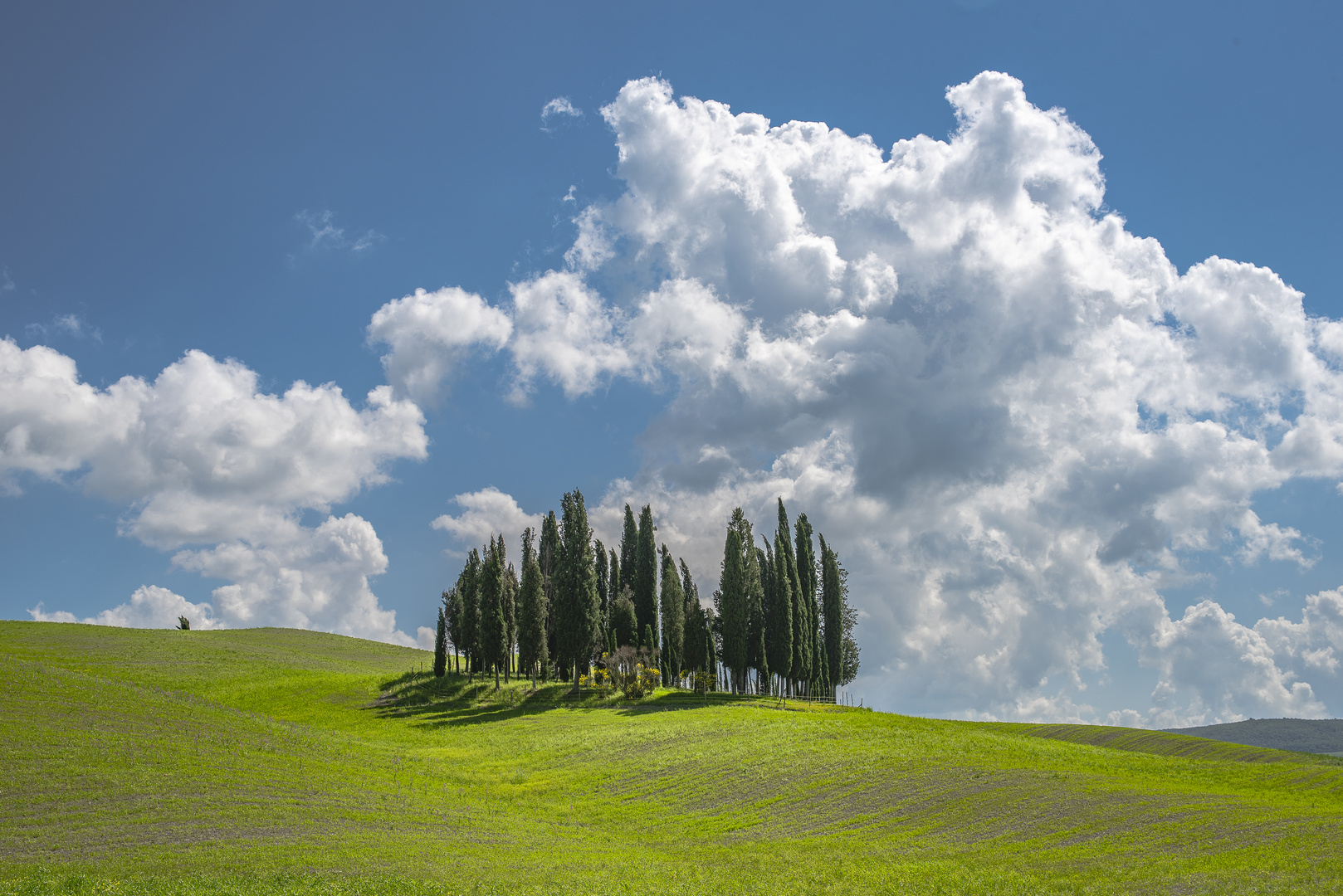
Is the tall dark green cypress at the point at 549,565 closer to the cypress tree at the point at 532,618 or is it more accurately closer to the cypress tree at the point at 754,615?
the cypress tree at the point at 532,618

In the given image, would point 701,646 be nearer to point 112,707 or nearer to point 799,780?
point 799,780

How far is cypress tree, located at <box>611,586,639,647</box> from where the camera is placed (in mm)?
80750

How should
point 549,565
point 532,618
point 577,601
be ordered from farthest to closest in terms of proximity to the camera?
1. point 549,565
2. point 532,618
3. point 577,601

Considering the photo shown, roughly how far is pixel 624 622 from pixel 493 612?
547 inches

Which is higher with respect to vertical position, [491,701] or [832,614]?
[832,614]

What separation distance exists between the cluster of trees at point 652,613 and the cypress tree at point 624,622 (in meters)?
0.11

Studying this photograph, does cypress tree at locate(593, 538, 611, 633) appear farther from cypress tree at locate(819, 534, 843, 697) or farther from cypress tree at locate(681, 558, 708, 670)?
cypress tree at locate(819, 534, 843, 697)

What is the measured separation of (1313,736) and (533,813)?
12337cm

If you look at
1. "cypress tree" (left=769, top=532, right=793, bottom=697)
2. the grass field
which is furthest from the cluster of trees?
the grass field

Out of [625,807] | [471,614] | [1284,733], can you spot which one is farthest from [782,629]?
[1284,733]

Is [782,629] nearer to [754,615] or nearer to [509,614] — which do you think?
[754,615]

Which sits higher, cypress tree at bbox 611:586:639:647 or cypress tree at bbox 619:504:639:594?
cypress tree at bbox 619:504:639:594

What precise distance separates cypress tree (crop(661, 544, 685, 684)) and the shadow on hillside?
8.14m

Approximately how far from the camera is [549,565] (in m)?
93.1
